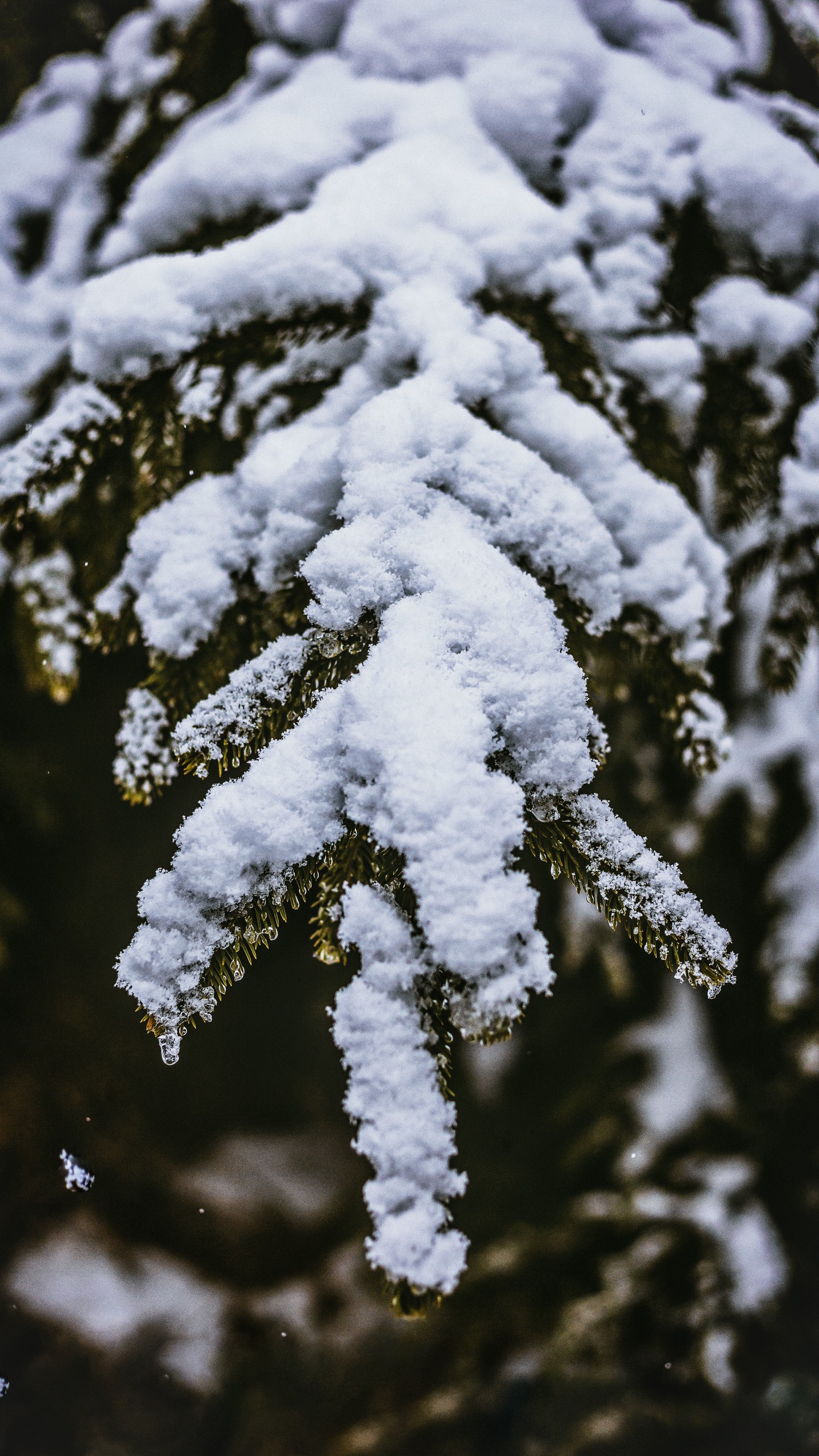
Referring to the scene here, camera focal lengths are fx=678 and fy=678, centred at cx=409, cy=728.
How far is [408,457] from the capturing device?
620mm

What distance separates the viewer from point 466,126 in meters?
1.02

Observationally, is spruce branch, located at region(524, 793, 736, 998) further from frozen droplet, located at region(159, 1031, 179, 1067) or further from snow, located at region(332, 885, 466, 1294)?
frozen droplet, located at region(159, 1031, 179, 1067)

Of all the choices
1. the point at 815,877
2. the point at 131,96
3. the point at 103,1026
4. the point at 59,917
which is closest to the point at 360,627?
the point at 131,96

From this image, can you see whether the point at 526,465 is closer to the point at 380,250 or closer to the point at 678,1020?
the point at 380,250

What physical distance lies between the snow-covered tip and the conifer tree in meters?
2.02

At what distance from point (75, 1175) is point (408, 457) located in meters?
2.69

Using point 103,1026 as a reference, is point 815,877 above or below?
above

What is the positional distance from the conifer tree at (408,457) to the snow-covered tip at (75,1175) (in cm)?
202

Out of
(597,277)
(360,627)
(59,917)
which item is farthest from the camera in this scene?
(59,917)

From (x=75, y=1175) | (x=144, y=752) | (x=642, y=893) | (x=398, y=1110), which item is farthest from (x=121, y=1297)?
(x=642, y=893)

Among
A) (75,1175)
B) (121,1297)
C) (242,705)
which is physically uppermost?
(242,705)

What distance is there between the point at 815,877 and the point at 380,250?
72.7 inches

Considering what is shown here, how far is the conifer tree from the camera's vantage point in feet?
1.58

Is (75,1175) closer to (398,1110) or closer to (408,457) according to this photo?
(398,1110)
